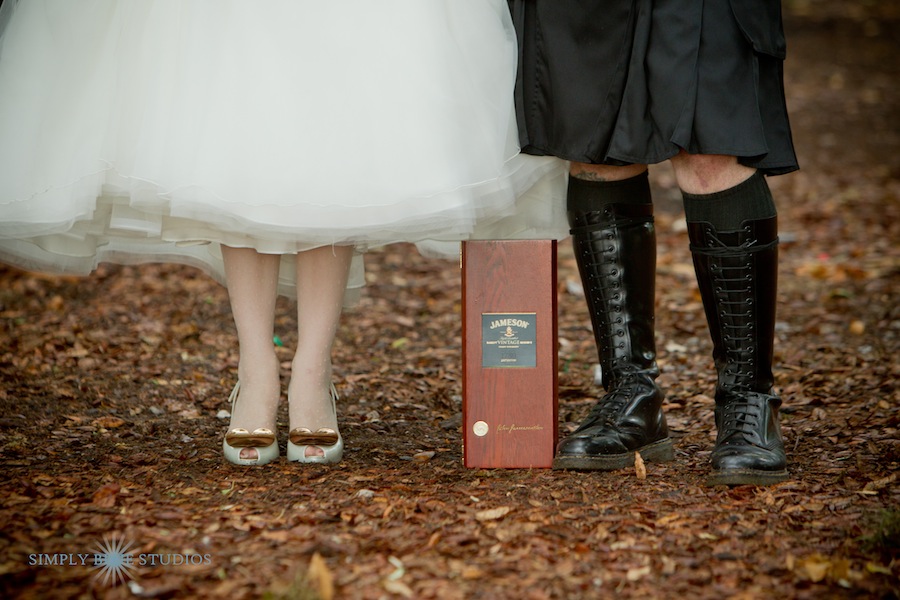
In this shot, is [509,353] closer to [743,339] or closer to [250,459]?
[743,339]

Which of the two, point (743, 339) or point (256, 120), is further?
point (743, 339)

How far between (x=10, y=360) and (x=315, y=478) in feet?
4.91

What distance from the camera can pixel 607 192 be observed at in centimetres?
204

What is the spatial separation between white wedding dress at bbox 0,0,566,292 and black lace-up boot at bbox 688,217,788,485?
1.59 feet

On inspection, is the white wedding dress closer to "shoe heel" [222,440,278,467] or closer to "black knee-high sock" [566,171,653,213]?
"black knee-high sock" [566,171,653,213]

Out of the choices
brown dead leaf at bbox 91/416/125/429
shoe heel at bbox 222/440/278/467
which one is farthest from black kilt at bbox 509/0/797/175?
brown dead leaf at bbox 91/416/125/429

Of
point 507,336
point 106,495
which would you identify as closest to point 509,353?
point 507,336

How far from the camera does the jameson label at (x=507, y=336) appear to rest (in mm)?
2000

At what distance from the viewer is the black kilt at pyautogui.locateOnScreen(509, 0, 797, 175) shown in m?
1.83

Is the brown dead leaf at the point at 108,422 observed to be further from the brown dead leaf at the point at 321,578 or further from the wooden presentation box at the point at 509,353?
the brown dead leaf at the point at 321,578

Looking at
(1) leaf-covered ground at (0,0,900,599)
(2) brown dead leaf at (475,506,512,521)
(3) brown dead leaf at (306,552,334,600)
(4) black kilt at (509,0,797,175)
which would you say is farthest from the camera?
(4) black kilt at (509,0,797,175)

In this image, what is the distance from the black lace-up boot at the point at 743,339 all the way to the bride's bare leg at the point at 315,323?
78 cm

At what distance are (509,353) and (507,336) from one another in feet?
0.12

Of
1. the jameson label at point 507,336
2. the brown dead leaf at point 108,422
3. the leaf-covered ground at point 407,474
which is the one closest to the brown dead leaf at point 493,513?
the leaf-covered ground at point 407,474
